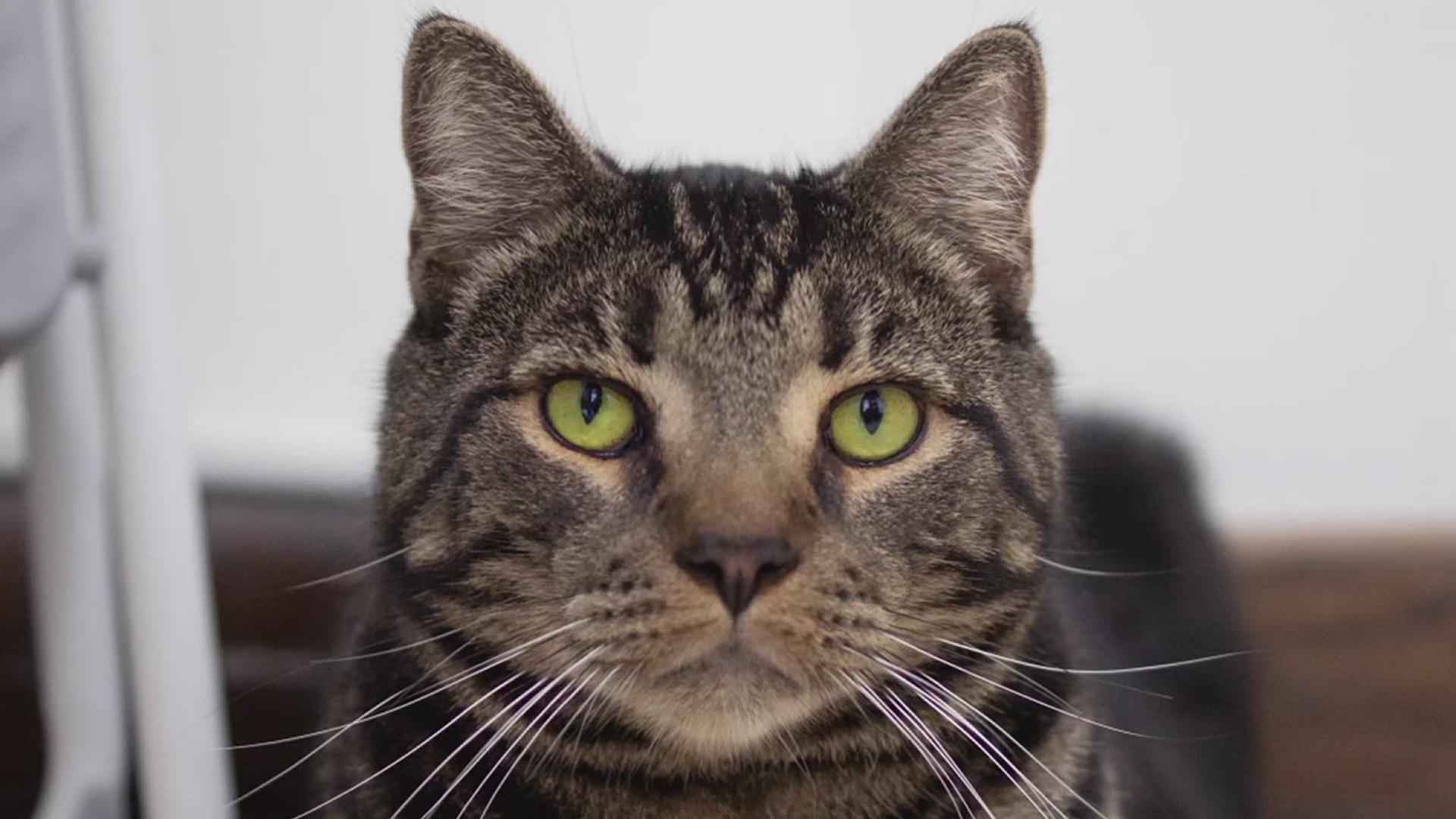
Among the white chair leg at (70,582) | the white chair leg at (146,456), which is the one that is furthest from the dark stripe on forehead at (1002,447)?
the white chair leg at (70,582)

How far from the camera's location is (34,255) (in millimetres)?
843

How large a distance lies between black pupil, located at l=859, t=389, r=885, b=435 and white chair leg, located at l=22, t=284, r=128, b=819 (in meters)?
0.66

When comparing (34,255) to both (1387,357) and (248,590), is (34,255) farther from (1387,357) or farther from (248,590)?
(1387,357)

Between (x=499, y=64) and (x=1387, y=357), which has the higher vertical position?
(x=499, y=64)

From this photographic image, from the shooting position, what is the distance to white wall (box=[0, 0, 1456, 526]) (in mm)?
1492

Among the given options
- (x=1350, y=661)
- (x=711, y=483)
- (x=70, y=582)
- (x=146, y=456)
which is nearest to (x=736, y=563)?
(x=711, y=483)

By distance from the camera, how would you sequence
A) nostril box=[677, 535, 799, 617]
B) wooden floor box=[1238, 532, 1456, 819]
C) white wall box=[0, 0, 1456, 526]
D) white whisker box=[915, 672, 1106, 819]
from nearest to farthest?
1. nostril box=[677, 535, 799, 617]
2. white whisker box=[915, 672, 1106, 819]
3. white wall box=[0, 0, 1456, 526]
4. wooden floor box=[1238, 532, 1456, 819]

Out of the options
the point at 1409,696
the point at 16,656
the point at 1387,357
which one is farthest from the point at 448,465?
the point at 1409,696

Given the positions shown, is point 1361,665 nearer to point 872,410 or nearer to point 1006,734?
point 1006,734

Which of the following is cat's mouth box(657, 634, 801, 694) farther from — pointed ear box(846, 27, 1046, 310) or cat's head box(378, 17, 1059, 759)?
pointed ear box(846, 27, 1046, 310)

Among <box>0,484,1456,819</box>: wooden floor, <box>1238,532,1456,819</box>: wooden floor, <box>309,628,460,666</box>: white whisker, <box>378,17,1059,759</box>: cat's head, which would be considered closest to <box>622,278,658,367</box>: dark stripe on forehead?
<box>378,17,1059,759</box>: cat's head

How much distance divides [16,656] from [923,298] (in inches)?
48.1

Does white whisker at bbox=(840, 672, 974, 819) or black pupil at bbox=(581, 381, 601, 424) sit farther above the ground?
black pupil at bbox=(581, 381, 601, 424)

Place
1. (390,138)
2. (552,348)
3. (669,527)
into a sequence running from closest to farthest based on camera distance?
(669,527) → (552,348) → (390,138)
